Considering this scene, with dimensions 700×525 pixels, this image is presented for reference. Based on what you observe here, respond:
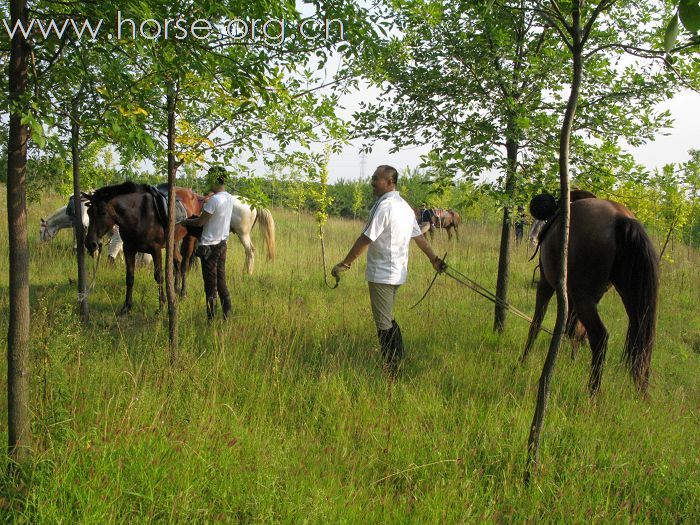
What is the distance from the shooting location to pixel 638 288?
4047 millimetres

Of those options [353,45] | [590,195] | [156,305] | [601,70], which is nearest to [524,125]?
[590,195]

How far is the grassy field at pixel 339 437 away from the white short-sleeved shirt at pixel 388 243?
31.2 inches

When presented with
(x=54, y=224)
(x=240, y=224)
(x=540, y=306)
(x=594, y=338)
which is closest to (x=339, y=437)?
(x=594, y=338)

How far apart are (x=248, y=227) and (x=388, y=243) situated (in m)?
7.37

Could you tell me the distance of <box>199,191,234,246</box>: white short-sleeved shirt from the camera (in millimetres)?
6043

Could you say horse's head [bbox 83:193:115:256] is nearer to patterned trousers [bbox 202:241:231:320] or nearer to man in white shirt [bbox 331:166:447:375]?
patterned trousers [bbox 202:241:231:320]

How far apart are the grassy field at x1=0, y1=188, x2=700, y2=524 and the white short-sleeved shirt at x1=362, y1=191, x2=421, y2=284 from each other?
0.79 m

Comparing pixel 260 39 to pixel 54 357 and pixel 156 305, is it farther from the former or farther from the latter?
pixel 156 305

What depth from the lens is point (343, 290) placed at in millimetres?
8578

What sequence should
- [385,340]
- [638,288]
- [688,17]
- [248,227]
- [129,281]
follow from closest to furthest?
[688,17] → [638,288] → [385,340] → [129,281] → [248,227]

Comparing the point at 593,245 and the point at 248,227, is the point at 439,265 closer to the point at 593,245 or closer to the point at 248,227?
the point at 593,245

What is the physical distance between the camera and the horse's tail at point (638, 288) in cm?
392

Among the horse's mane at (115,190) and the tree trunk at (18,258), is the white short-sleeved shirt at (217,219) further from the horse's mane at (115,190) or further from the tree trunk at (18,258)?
the tree trunk at (18,258)

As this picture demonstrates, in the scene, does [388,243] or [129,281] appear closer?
[388,243]
